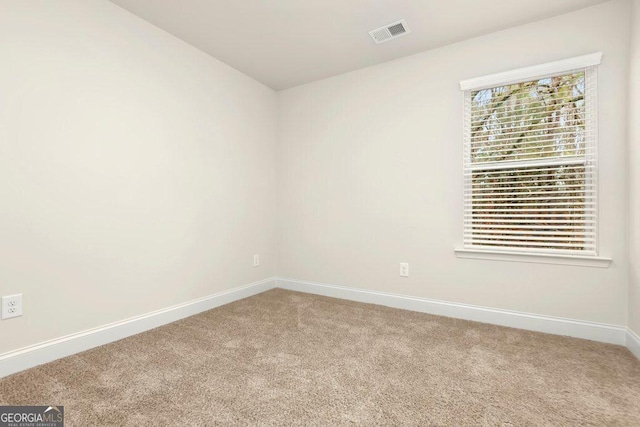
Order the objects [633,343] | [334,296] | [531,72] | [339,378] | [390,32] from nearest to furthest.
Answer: [339,378]
[633,343]
[531,72]
[390,32]
[334,296]

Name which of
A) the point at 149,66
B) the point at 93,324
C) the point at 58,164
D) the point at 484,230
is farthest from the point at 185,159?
the point at 484,230

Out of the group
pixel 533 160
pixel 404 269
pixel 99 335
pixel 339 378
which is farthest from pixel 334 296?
pixel 533 160

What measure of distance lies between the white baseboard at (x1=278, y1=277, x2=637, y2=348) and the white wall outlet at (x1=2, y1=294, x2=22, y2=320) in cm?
229

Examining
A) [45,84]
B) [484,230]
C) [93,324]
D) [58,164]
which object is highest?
[45,84]

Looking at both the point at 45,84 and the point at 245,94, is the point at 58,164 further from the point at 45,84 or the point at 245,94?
the point at 245,94

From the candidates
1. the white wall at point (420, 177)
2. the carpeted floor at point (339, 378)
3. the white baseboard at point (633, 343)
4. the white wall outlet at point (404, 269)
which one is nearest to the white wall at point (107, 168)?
the carpeted floor at point (339, 378)

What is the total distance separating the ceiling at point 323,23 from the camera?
2115 millimetres

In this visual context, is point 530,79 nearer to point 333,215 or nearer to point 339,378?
point 333,215

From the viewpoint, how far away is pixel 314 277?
11.1 ft

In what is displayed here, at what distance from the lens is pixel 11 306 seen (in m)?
1.68

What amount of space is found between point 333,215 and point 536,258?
1796 mm

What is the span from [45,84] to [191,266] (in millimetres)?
1583

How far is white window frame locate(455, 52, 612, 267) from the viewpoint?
2.12m

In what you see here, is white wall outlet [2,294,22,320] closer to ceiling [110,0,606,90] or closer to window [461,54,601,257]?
ceiling [110,0,606,90]
